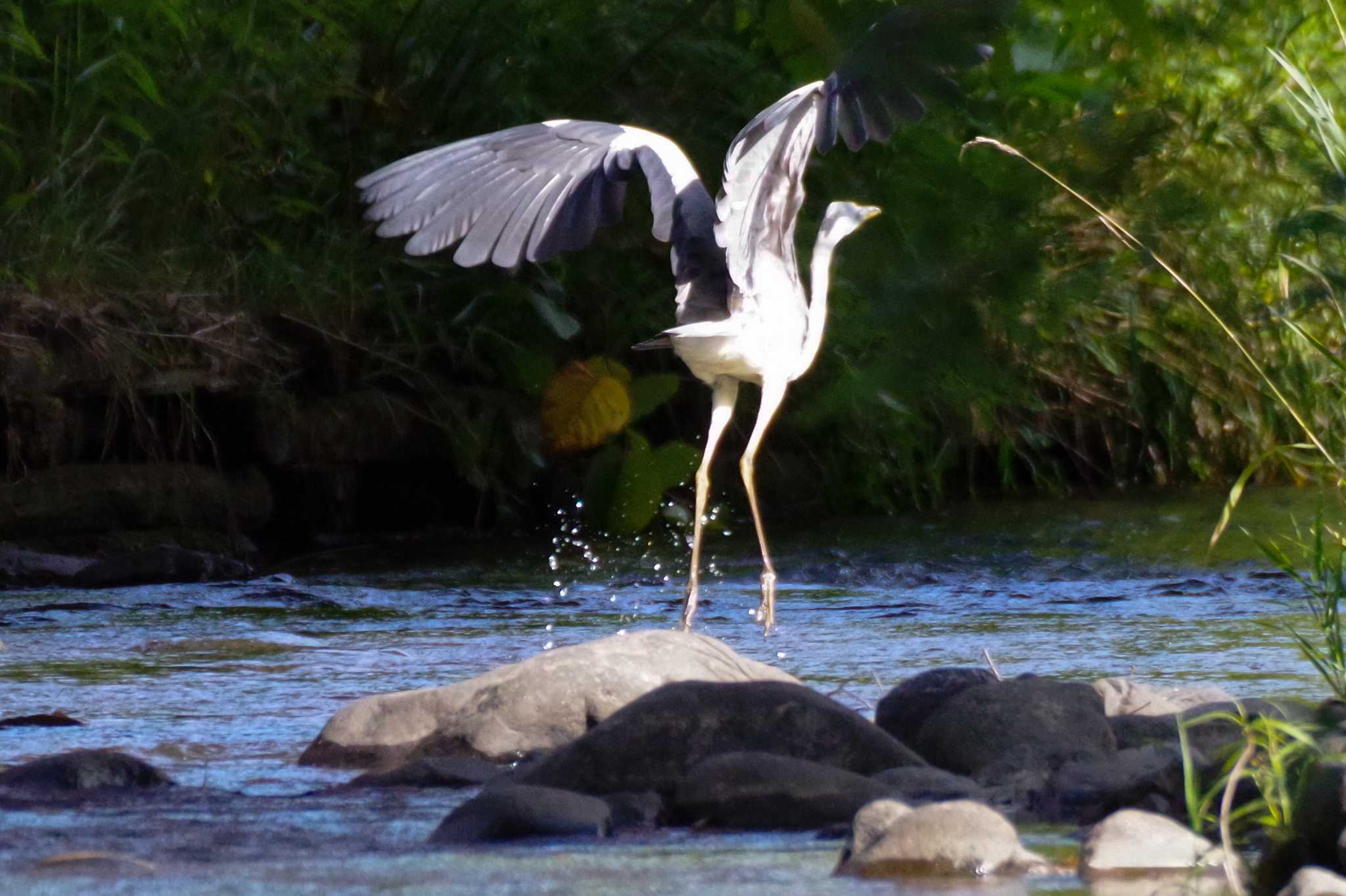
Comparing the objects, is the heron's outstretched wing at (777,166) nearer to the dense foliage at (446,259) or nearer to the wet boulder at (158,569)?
the dense foliage at (446,259)

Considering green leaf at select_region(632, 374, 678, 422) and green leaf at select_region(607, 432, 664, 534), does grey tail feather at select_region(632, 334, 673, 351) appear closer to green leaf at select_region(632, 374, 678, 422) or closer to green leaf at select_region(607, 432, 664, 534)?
green leaf at select_region(607, 432, 664, 534)

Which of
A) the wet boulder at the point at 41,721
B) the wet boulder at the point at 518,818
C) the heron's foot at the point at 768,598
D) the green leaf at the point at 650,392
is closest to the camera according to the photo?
the wet boulder at the point at 518,818

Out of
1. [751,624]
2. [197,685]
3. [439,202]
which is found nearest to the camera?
[197,685]

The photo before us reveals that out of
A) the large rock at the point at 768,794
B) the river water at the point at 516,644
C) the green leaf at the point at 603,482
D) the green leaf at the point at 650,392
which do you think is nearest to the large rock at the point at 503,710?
the river water at the point at 516,644

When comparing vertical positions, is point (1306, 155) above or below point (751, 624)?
above

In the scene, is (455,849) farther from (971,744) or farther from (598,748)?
(971,744)

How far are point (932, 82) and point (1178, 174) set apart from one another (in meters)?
0.18

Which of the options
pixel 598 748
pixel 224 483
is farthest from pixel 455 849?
pixel 224 483

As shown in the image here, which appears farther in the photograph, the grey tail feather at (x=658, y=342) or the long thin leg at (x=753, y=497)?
the long thin leg at (x=753, y=497)

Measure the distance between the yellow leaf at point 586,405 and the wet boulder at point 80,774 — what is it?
4.90 m

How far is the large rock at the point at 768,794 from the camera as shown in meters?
2.37

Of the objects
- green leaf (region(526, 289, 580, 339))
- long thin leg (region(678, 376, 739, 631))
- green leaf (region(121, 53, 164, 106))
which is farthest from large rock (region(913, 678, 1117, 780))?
green leaf (region(526, 289, 580, 339))

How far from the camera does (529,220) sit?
4684 mm

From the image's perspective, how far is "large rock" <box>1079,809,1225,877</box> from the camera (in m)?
1.99
